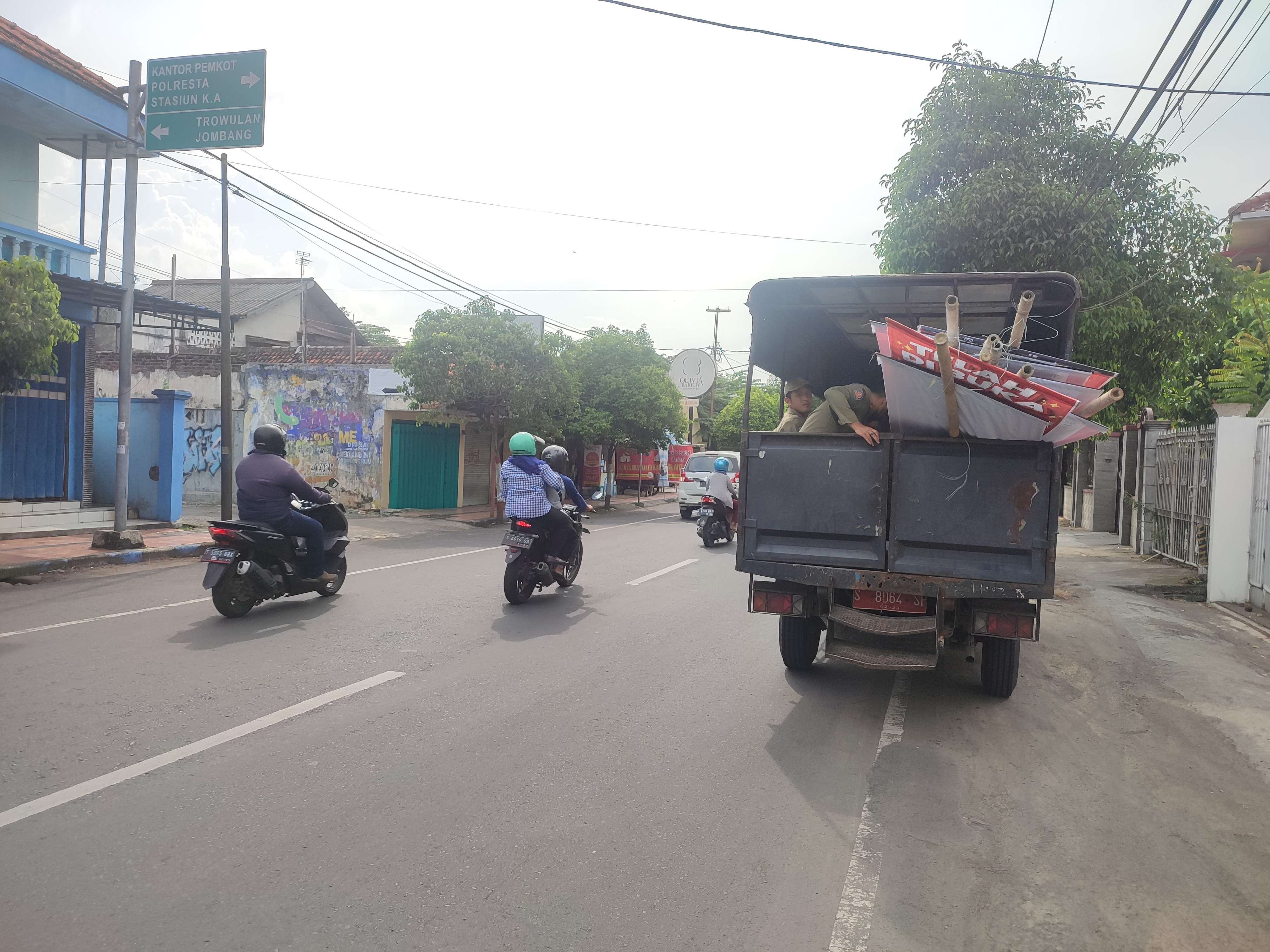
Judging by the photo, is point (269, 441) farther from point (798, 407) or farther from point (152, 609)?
point (798, 407)

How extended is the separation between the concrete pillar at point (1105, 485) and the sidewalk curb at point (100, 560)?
62.0ft

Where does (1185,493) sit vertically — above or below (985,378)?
below

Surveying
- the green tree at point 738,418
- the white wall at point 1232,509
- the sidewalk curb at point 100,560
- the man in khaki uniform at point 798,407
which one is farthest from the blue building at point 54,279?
the green tree at point 738,418

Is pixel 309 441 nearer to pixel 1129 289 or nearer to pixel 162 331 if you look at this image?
pixel 162 331

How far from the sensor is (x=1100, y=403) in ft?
15.1

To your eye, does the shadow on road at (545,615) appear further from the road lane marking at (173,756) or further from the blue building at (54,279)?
the blue building at (54,279)

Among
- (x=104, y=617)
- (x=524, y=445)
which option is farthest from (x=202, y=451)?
(x=524, y=445)

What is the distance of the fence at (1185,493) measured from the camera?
12.2 meters

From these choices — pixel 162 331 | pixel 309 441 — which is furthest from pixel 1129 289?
pixel 162 331

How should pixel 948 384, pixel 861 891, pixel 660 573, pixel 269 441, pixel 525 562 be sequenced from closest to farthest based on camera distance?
1. pixel 861 891
2. pixel 948 384
3. pixel 269 441
4. pixel 525 562
5. pixel 660 573

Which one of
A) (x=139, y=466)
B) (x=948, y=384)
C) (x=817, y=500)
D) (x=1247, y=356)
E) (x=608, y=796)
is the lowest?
(x=608, y=796)

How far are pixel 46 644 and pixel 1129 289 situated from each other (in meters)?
12.1

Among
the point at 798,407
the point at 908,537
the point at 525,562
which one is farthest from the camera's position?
the point at 525,562

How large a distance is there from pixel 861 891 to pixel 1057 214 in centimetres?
1021
